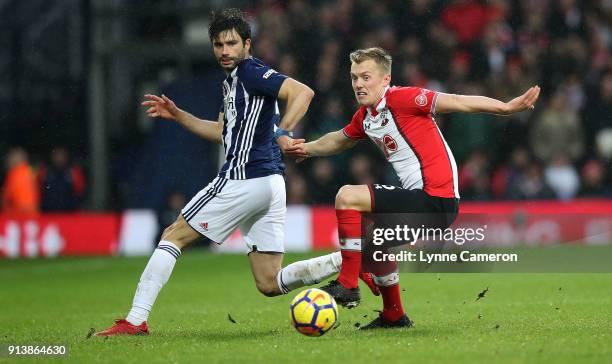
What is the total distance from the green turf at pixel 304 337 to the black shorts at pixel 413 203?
0.79 meters

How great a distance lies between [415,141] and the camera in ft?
24.7

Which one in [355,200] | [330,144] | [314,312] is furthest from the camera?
[330,144]

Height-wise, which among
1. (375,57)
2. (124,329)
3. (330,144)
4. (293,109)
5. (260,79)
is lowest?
(124,329)

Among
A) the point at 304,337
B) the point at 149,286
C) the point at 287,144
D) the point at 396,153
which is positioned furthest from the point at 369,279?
the point at 149,286

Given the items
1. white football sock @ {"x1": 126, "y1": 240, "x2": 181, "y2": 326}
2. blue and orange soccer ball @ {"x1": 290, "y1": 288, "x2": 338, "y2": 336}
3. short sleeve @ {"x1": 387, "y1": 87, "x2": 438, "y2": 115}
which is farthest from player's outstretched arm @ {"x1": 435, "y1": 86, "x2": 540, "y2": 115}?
white football sock @ {"x1": 126, "y1": 240, "x2": 181, "y2": 326}

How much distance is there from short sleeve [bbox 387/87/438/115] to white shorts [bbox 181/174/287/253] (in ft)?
3.51

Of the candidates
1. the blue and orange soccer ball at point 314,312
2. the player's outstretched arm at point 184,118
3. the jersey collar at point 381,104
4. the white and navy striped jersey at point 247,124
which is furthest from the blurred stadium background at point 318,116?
the blue and orange soccer ball at point 314,312

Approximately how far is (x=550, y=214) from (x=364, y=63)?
9679mm

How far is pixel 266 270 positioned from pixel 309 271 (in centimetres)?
36

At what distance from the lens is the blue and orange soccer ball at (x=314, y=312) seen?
6.94 metres

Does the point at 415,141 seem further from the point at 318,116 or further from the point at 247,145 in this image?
the point at 318,116

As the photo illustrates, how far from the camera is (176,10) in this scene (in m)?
20.7

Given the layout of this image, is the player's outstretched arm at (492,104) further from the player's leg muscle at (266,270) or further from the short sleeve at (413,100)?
the player's leg muscle at (266,270)

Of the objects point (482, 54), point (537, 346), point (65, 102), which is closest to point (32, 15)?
point (65, 102)
